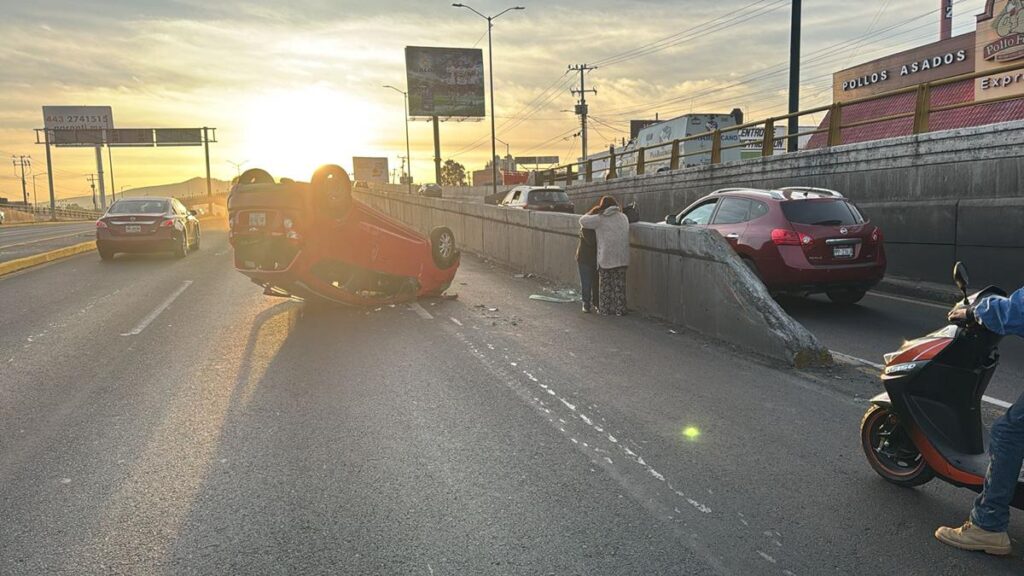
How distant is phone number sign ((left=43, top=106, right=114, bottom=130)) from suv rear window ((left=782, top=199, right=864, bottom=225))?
257 feet

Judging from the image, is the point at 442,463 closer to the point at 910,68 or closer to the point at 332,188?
the point at 332,188

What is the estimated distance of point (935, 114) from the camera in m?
24.8

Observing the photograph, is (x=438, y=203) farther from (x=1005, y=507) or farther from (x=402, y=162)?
(x=402, y=162)

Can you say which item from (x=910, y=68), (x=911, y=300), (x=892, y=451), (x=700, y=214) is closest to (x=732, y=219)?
(x=700, y=214)

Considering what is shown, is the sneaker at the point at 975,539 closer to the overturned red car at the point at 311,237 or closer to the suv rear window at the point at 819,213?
the suv rear window at the point at 819,213

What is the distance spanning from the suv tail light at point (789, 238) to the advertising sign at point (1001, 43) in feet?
71.4

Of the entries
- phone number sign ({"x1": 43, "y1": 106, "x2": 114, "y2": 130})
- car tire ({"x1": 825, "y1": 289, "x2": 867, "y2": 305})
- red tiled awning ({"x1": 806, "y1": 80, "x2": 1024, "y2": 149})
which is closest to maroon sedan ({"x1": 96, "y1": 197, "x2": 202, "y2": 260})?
car tire ({"x1": 825, "y1": 289, "x2": 867, "y2": 305})

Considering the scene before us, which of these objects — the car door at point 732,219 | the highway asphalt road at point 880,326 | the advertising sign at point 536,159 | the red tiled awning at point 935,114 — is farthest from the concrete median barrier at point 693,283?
the advertising sign at point 536,159

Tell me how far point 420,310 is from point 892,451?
7.05 meters

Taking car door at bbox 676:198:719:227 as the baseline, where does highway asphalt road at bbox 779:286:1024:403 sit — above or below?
below

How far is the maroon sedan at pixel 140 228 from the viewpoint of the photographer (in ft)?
52.0

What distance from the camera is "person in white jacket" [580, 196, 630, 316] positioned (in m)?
9.27

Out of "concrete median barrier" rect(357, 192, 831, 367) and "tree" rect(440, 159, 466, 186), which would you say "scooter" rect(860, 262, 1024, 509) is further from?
"tree" rect(440, 159, 466, 186)

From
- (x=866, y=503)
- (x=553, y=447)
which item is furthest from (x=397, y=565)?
(x=866, y=503)
